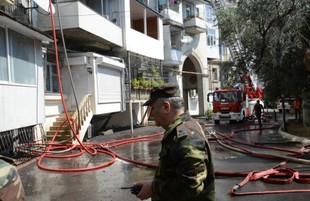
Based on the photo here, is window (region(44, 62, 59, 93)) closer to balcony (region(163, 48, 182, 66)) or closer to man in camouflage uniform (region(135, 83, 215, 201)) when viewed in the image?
balcony (region(163, 48, 182, 66))

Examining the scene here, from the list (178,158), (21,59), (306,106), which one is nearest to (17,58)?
(21,59)

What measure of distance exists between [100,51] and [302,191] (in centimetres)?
1737

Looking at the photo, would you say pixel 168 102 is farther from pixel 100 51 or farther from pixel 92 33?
pixel 100 51

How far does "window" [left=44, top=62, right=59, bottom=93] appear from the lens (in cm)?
1817

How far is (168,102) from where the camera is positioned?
2.70m

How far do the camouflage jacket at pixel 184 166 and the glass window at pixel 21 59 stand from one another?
10.0 meters

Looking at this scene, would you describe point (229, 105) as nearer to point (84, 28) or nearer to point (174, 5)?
point (174, 5)

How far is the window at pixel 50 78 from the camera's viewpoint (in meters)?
18.2

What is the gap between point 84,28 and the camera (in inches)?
704

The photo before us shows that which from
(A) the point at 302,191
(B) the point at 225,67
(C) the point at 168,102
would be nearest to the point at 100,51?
(B) the point at 225,67

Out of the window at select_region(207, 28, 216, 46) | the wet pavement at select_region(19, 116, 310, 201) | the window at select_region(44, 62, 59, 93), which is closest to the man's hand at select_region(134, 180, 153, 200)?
the wet pavement at select_region(19, 116, 310, 201)

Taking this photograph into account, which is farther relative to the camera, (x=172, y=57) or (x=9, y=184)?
(x=172, y=57)

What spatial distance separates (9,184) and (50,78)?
1657cm

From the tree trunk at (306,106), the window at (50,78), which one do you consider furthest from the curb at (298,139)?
the window at (50,78)
